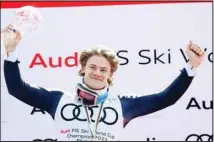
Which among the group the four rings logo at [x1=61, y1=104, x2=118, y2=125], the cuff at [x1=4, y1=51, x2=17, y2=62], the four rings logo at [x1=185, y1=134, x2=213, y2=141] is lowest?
the four rings logo at [x1=185, y1=134, x2=213, y2=141]

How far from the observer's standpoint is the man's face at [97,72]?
281 cm

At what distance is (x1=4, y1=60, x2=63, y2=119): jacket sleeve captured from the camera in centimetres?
285

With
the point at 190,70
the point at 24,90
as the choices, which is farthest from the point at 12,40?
the point at 190,70

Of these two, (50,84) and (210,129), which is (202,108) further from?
(50,84)

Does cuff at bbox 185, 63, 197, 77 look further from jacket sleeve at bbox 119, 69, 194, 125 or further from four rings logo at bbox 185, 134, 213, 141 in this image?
four rings logo at bbox 185, 134, 213, 141

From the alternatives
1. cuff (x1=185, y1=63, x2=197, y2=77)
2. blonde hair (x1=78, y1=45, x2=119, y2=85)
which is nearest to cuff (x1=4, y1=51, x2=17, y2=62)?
blonde hair (x1=78, y1=45, x2=119, y2=85)

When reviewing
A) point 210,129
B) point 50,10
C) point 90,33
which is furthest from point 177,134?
point 50,10

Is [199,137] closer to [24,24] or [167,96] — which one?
[167,96]

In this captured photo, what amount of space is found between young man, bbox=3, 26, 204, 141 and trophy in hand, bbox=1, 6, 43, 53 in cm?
2

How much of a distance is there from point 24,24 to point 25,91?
41 cm

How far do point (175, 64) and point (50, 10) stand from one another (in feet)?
2.71

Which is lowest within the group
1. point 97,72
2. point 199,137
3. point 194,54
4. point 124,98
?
point 199,137

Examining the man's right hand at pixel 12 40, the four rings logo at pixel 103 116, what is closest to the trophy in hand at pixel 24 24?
the man's right hand at pixel 12 40

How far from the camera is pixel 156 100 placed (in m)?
2.83
